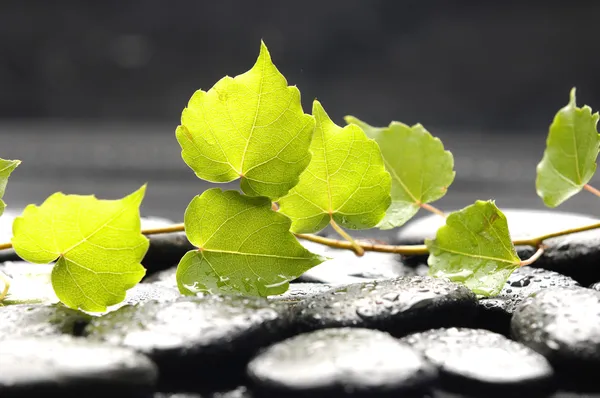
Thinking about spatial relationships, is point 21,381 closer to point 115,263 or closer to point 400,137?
point 115,263

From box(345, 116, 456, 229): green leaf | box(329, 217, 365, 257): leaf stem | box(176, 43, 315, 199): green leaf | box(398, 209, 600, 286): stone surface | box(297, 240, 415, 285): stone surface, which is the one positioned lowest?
box(297, 240, 415, 285): stone surface

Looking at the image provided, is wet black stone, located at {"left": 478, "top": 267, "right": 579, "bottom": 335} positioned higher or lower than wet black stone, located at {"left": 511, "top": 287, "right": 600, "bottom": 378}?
lower

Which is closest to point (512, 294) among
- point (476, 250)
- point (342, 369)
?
point (476, 250)

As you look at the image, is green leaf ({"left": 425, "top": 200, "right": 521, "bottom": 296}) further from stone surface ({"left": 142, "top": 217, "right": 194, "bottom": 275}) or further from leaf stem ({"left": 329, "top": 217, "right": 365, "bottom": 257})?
stone surface ({"left": 142, "top": 217, "right": 194, "bottom": 275})

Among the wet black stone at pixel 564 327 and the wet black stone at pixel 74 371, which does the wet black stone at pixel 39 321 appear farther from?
the wet black stone at pixel 564 327

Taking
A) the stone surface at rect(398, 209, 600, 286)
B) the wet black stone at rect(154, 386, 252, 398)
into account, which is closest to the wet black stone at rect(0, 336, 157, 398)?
the wet black stone at rect(154, 386, 252, 398)
